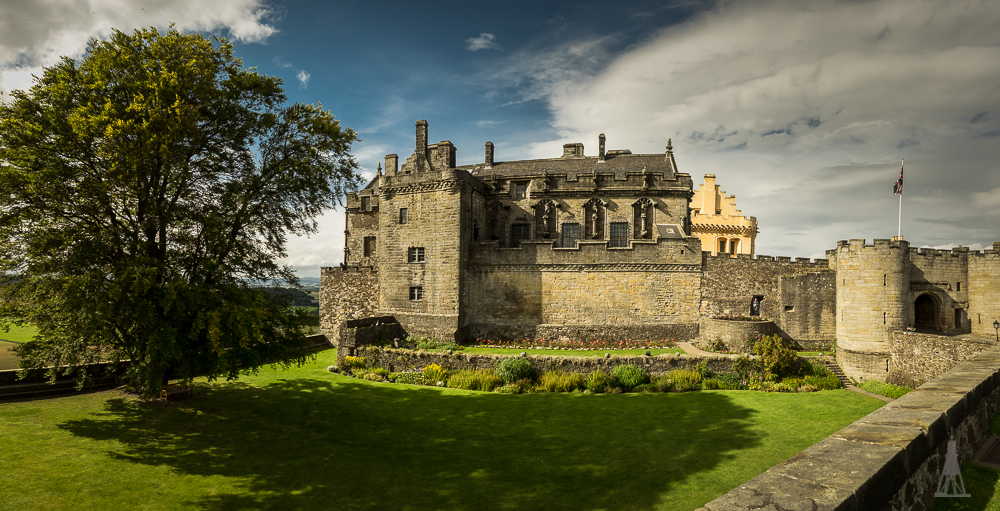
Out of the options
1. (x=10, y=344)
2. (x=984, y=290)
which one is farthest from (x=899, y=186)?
(x=10, y=344)

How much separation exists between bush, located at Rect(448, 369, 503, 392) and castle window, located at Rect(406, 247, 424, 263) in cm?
933

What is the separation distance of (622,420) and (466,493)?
298 inches

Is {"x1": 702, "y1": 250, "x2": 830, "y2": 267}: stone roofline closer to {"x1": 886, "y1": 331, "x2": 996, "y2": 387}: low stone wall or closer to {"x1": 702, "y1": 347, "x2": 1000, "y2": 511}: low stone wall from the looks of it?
{"x1": 886, "y1": 331, "x2": 996, "y2": 387}: low stone wall

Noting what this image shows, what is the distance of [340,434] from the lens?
46.3 feet

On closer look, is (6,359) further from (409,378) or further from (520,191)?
(520,191)

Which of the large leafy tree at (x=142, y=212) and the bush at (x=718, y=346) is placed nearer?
the large leafy tree at (x=142, y=212)

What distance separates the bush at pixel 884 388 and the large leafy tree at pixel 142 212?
25673mm

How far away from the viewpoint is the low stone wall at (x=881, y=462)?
3.25m

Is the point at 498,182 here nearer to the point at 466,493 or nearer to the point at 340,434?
the point at 340,434

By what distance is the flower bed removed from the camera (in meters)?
25.6

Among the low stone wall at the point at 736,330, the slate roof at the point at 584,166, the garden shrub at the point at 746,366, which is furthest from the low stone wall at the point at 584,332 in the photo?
the slate roof at the point at 584,166

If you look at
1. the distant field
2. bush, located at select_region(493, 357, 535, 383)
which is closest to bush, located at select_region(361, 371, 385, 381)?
bush, located at select_region(493, 357, 535, 383)

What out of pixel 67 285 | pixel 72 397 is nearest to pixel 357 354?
pixel 72 397

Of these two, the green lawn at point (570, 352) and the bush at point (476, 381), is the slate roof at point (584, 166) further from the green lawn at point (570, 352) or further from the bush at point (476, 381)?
the bush at point (476, 381)
